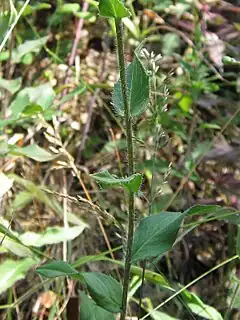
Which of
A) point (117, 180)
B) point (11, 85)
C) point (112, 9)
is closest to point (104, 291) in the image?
point (117, 180)

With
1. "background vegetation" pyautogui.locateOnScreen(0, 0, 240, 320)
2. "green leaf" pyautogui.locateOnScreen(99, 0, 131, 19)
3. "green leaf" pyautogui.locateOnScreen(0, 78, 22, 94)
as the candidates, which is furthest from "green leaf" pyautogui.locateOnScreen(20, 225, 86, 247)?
"green leaf" pyautogui.locateOnScreen(99, 0, 131, 19)

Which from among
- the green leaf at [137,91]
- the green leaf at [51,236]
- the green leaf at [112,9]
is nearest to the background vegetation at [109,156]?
the green leaf at [51,236]

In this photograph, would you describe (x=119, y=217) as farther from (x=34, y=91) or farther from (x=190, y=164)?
(x=34, y=91)

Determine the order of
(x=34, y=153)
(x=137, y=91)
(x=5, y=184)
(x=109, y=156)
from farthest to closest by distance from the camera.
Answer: (x=109, y=156) → (x=34, y=153) → (x=5, y=184) → (x=137, y=91)

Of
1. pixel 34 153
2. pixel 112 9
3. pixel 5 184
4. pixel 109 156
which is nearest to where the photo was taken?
pixel 112 9

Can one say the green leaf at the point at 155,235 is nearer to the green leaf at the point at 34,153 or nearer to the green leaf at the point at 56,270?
the green leaf at the point at 56,270

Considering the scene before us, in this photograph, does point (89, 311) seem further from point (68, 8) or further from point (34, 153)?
point (68, 8)
